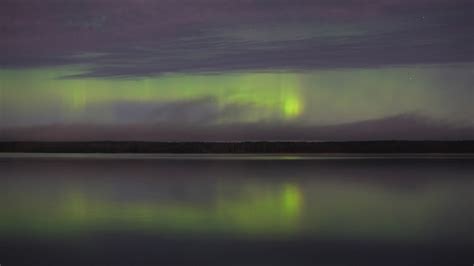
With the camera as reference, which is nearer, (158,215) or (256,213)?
(158,215)

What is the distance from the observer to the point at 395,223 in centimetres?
736

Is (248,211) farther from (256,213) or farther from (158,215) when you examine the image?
(158,215)

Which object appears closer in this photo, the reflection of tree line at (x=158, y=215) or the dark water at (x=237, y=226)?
the dark water at (x=237, y=226)

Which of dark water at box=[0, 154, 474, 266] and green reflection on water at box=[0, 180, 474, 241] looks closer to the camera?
dark water at box=[0, 154, 474, 266]

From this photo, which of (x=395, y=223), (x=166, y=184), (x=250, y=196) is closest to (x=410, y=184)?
(x=250, y=196)

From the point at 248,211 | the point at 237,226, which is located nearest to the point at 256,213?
the point at 248,211

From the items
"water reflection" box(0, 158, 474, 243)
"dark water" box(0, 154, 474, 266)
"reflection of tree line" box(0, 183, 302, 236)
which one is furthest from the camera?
"reflection of tree line" box(0, 183, 302, 236)

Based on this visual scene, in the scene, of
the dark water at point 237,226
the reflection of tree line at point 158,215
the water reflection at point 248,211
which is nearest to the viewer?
the dark water at point 237,226

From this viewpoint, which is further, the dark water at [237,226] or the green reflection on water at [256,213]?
the green reflection on water at [256,213]

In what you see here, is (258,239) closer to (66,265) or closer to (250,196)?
(66,265)

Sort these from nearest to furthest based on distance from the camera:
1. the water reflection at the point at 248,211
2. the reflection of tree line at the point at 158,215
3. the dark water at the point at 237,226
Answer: the dark water at the point at 237,226
the water reflection at the point at 248,211
the reflection of tree line at the point at 158,215

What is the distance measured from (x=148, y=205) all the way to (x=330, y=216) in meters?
2.68

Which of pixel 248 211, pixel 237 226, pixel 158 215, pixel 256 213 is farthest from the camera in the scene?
pixel 248 211

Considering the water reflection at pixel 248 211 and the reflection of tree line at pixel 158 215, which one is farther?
the reflection of tree line at pixel 158 215
